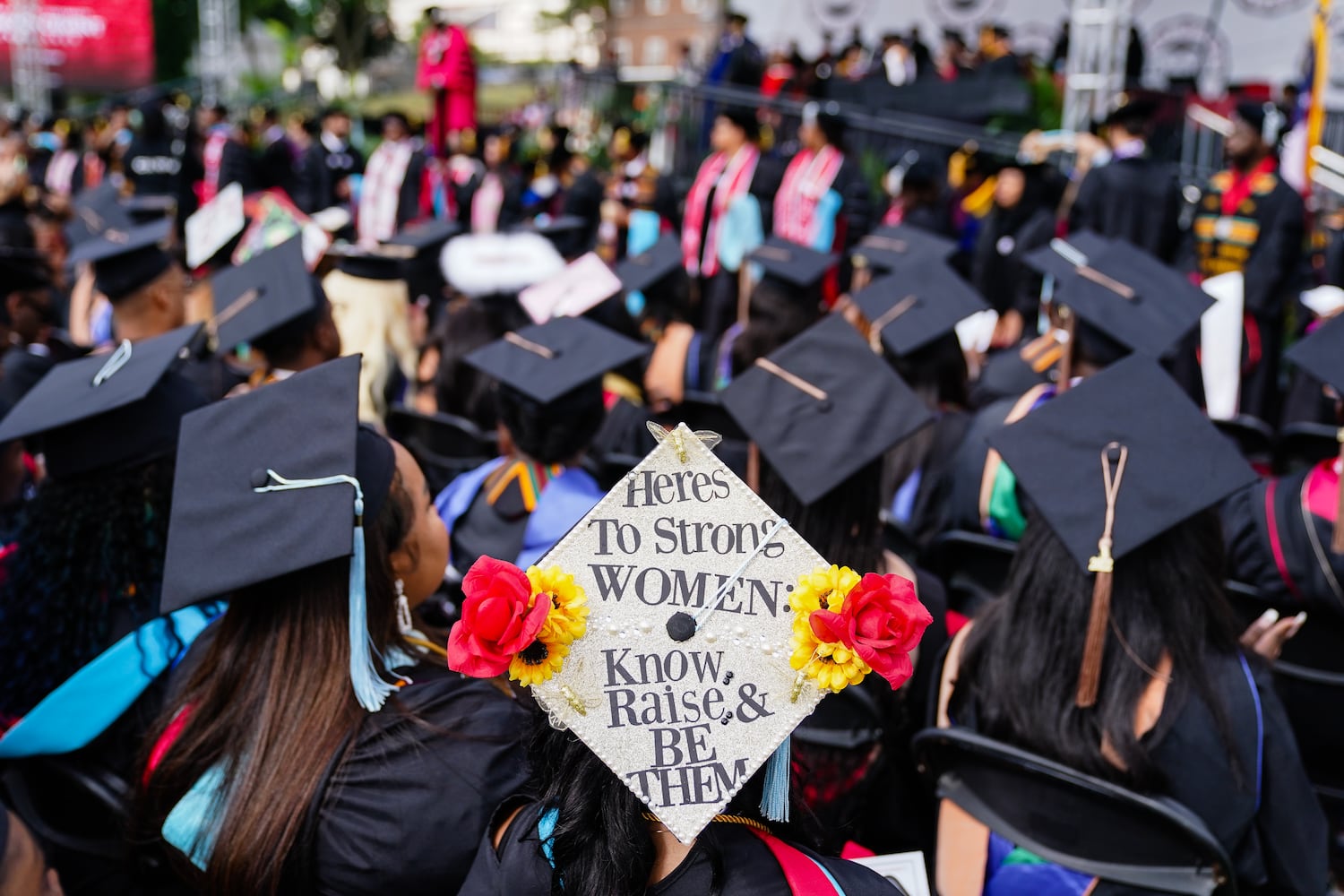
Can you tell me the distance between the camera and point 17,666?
2.13m

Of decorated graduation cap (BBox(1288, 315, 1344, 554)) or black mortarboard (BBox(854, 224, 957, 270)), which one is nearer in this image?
decorated graduation cap (BBox(1288, 315, 1344, 554))

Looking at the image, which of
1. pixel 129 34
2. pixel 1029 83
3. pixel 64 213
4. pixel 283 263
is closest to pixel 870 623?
pixel 283 263

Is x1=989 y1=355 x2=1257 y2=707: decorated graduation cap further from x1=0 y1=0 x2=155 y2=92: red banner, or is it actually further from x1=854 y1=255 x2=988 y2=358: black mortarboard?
x1=0 y1=0 x2=155 y2=92: red banner

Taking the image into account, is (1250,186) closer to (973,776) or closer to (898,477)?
(898,477)

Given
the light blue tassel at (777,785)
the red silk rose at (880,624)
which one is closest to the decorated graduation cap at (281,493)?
the light blue tassel at (777,785)

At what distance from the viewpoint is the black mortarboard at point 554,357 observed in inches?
120

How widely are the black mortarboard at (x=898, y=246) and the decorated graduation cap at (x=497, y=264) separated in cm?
170

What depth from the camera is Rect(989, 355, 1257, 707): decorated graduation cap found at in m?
1.99

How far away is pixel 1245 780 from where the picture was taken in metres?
1.92

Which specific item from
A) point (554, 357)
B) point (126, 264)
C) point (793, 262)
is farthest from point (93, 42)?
point (554, 357)

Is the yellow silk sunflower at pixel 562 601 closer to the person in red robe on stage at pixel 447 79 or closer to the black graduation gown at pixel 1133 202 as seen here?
the black graduation gown at pixel 1133 202

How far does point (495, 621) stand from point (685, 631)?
23cm

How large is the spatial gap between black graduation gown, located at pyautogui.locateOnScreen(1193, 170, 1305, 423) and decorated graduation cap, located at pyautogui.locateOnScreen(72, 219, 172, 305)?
5.82 m

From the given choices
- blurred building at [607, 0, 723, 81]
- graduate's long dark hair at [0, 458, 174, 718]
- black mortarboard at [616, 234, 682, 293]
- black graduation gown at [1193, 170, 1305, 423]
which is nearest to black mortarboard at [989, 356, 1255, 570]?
graduate's long dark hair at [0, 458, 174, 718]
